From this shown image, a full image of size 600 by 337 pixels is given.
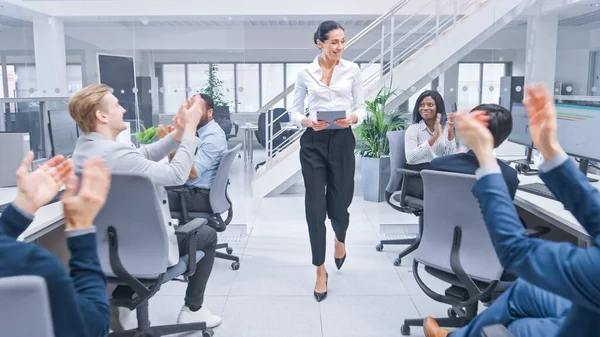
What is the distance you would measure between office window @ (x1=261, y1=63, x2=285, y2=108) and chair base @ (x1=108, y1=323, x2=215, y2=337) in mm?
8939

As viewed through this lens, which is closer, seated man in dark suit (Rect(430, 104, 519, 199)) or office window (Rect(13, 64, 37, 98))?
seated man in dark suit (Rect(430, 104, 519, 199))

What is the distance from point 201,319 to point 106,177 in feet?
5.30

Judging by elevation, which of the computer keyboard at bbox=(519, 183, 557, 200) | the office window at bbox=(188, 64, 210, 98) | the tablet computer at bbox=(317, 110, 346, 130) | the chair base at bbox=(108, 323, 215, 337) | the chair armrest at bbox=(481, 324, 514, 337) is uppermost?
the office window at bbox=(188, 64, 210, 98)

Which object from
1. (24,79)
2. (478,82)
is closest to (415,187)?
(478,82)

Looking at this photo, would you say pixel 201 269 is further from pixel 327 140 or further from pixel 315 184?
pixel 327 140

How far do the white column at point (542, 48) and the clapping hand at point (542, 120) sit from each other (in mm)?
5888

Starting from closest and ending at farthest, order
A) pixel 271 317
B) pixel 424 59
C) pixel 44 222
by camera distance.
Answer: pixel 44 222, pixel 271 317, pixel 424 59

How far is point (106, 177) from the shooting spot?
3.90 ft

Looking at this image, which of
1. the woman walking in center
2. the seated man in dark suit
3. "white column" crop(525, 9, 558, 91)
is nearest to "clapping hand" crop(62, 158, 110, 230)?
the seated man in dark suit

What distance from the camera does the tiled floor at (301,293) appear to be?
265cm

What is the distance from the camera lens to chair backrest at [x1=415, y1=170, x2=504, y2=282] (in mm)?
2008

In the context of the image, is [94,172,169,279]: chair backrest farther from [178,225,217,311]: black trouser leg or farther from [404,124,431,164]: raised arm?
[404,124,431,164]: raised arm

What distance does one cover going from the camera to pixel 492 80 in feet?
21.4

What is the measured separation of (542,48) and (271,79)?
6.08 m
